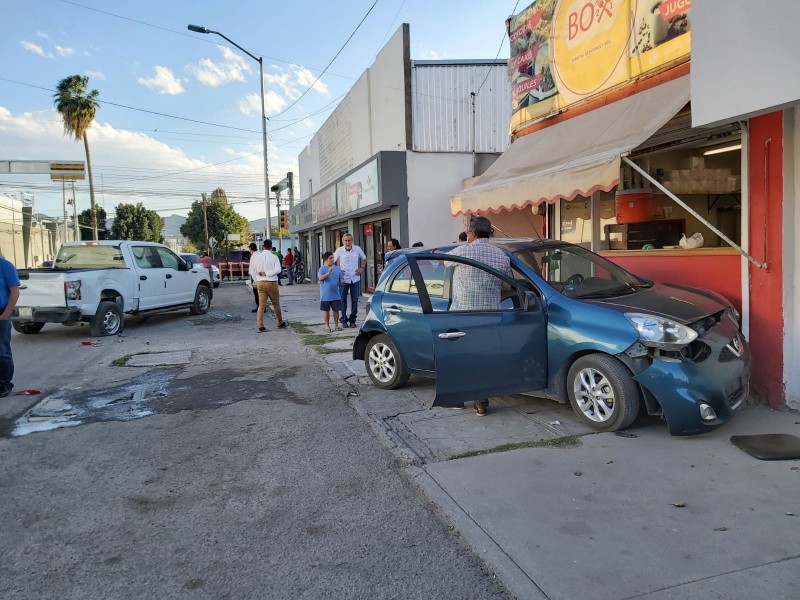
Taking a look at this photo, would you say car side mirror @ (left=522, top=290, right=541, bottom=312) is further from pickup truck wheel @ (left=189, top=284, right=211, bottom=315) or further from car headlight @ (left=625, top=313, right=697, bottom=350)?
pickup truck wheel @ (left=189, top=284, right=211, bottom=315)

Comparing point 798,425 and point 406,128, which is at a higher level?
point 406,128

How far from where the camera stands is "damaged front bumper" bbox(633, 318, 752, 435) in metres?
4.38

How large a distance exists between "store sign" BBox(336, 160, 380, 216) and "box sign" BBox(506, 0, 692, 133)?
4.97 meters

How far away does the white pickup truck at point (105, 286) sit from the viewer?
34.2ft

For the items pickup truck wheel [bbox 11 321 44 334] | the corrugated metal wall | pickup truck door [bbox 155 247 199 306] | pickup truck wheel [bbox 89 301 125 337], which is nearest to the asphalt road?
pickup truck wheel [bbox 89 301 125 337]

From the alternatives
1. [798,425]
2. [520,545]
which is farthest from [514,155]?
[520,545]

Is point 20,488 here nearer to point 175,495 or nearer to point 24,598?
point 175,495

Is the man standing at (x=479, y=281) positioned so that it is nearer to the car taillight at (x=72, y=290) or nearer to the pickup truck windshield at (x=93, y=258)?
the car taillight at (x=72, y=290)

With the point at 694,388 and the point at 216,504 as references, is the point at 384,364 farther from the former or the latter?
the point at 694,388

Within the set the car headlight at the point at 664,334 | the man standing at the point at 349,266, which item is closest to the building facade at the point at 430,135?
the man standing at the point at 349,266

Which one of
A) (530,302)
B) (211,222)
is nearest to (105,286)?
(530,302)

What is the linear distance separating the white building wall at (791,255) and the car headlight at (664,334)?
54.8 inches

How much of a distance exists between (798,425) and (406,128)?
11.1m

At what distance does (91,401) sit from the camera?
651cm
